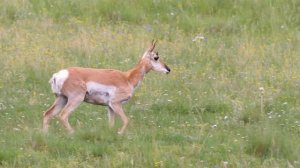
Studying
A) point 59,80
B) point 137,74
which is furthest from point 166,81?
point 59,80

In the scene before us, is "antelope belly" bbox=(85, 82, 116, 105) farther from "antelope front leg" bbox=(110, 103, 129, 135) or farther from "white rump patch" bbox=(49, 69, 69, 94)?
"white rump patch" bbox=(49, 69, 69, 94)

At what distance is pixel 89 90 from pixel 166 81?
9.48 feet

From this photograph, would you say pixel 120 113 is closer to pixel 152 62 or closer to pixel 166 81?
pixel 152 62

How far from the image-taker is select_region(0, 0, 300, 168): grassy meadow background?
10.3 meters

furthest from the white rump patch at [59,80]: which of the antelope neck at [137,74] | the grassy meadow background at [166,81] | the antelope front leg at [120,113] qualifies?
the antelope neck at [137,74]

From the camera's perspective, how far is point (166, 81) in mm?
14289

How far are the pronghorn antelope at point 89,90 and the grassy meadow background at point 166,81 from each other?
203 millimetres

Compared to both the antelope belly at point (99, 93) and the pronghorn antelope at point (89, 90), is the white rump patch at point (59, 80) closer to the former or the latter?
the pronghorn antelope at point (89, 90)

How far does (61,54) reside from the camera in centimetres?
1571

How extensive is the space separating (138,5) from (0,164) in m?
9.92

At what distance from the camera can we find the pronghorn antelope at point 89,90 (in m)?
11.5

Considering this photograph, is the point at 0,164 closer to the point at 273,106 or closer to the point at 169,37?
the point at 273,106

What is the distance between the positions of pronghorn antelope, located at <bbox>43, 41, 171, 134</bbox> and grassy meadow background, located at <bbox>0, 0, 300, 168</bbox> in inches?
8.0

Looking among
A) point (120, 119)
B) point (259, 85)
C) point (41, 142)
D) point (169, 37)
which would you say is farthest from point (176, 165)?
point (169, 37)
